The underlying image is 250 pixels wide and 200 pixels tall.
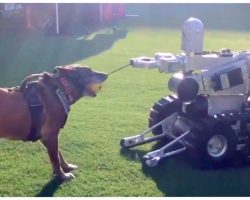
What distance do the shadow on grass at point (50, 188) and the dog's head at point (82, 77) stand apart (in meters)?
0.92

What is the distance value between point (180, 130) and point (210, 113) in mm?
400

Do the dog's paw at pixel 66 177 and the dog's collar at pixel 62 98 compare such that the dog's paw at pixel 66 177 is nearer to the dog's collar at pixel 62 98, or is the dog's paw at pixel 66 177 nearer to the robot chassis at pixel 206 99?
the dog's collar at pixel 62 98

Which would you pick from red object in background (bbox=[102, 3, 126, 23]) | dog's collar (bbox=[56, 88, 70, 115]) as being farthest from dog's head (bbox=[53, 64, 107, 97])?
red object in background (bbox=[102, 3, 126, 23])

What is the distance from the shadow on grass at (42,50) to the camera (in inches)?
472

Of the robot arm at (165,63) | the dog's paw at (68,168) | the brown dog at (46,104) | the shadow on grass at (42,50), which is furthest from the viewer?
the shadow on grass at (42,50)

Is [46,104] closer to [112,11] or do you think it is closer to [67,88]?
[67,88]

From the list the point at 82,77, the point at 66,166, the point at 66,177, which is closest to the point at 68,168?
the point at 66,166

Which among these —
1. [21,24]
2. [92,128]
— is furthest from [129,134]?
[21,24]

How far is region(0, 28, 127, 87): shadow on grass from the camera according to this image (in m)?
12.0

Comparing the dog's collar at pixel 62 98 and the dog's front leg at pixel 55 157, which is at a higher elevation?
the dog's collar at pixel 62 98

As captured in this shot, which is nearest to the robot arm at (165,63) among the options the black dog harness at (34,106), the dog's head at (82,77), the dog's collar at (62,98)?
the dog's head at (82,77)

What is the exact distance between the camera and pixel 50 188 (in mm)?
5039

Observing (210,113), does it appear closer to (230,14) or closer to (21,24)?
(21,24)

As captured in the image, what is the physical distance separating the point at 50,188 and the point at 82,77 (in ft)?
3.79
